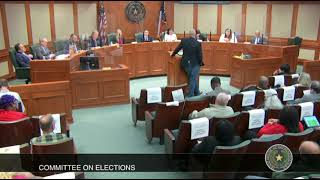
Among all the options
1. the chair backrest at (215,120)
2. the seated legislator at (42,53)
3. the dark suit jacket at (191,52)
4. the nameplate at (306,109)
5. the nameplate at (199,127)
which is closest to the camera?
the nameplate at (199,127)

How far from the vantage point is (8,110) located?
4527mm

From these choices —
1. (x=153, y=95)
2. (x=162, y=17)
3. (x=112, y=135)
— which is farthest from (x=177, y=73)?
(x=162, y=17)

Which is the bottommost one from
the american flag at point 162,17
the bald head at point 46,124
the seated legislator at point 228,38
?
the bald head at point 46,124

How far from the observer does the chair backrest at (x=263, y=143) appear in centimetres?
370

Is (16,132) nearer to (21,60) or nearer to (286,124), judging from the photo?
(286,124)

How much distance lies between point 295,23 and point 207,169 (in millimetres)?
9858

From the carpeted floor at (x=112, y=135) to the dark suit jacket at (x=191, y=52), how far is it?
5.24 feet

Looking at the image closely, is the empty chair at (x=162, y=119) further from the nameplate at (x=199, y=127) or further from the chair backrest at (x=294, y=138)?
the chair backrest at (x=294, y=138)

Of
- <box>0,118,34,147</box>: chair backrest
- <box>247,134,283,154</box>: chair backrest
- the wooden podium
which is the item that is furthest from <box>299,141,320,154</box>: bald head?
the wooden podium

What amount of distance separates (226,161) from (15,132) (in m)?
2.64

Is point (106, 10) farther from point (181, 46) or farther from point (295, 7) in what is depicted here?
point (295, 7)

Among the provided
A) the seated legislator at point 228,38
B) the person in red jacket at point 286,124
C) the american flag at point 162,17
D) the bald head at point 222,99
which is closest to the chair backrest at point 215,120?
the bald head at point 222,99

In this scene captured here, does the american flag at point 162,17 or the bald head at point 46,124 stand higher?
the american flag at point 162,17

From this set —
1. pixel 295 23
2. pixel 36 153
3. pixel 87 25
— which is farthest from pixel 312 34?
pixel 36 153
